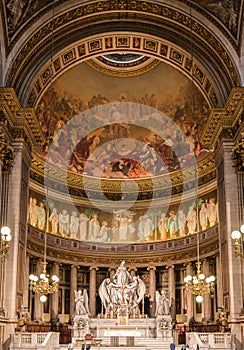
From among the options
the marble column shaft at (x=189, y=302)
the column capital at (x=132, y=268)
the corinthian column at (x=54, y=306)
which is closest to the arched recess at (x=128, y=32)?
the marble column shaft at (x=189, y=302)

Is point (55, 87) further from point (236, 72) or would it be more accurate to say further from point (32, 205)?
point (236, 72)

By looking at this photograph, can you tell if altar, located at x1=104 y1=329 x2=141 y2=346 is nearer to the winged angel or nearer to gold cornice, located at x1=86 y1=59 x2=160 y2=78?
the winged angel

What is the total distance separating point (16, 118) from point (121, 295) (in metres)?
13.8

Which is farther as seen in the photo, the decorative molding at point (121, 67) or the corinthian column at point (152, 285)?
the decorative molding at point (121, 67)

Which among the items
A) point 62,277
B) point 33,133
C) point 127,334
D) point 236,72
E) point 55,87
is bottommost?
point 127,334

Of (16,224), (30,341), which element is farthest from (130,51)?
(30,341)

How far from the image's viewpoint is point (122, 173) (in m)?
40.2

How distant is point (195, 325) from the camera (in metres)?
32.8

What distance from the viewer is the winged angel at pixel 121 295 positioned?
31.4 m

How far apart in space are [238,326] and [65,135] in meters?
21.3

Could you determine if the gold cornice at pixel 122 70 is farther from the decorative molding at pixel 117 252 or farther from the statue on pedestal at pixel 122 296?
the statue on pedestal at pixel 122 296

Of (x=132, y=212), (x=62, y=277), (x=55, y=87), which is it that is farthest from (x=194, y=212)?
(x=55, y=87)

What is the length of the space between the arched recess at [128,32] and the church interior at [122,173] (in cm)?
7

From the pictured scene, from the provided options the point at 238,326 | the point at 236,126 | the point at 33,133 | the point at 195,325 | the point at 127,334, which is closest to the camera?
the point at 238,326
